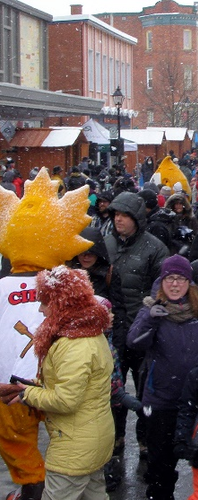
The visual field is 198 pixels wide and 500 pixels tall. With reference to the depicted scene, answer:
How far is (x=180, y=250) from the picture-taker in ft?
24.7

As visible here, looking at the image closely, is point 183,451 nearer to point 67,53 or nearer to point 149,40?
point 67,53

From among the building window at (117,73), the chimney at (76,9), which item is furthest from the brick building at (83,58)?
the chimney at (76,9)

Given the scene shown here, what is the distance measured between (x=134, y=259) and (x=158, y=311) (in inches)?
57.1

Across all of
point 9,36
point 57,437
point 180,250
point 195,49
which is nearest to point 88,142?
point 9,36

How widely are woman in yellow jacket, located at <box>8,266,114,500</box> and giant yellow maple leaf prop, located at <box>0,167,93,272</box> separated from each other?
0.89 m

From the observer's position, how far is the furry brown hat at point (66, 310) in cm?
379

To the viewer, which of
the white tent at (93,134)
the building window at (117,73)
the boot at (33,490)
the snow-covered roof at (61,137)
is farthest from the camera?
the building window at (117,73)

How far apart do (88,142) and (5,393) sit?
76.6ft

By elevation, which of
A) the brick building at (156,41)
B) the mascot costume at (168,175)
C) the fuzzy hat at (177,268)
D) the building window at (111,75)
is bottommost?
the mascot costume at (168,175)

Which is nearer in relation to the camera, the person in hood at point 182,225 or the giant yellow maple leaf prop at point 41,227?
the giant yellow maple leaf prop at point 41,227

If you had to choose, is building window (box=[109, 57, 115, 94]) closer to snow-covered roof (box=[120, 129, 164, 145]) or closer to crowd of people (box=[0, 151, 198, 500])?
snow-covered roof (box=[120, 129, 164, 145])

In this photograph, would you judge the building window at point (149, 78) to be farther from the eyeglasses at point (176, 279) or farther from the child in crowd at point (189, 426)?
the child in crowd at point (189, 426)

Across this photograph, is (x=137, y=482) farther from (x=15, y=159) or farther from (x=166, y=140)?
(x=166, y=140)

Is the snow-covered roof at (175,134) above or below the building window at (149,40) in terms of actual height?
below
